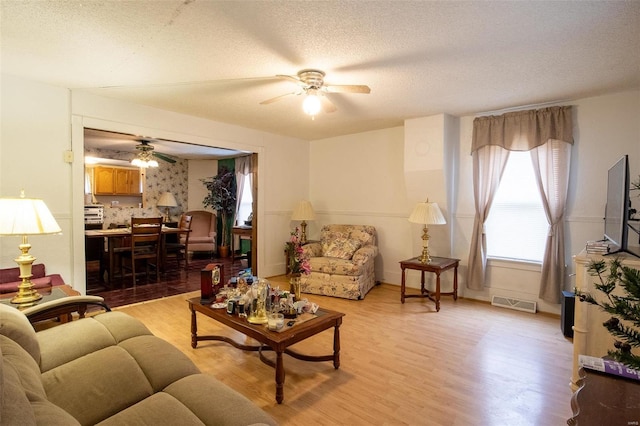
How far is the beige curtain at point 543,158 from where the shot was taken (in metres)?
3.43

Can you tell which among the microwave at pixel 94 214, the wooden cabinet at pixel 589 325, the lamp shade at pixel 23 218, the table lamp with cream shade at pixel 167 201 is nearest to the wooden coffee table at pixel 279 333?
the lamp shade at pixel 23 218

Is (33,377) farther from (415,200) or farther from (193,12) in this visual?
(415,200)

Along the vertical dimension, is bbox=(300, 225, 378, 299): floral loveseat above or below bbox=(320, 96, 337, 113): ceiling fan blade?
below

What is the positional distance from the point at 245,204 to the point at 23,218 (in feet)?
17.3

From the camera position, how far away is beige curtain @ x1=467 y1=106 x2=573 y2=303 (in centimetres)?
343

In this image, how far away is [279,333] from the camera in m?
2.03

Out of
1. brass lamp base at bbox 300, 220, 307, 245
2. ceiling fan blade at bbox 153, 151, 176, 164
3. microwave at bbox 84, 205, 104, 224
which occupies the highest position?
ceiling fan blade at bbox 153, 151, 176, 164

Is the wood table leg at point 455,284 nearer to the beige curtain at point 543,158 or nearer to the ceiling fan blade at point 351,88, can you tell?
the beige curtain at point 543,158

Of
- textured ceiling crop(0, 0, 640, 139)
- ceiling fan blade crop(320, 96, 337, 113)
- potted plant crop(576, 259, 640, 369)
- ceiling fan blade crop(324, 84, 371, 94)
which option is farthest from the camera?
ceiling fan blade crop(320, 96, 337, 113)

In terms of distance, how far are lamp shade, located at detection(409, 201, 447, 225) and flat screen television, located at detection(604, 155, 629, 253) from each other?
5.12 feet

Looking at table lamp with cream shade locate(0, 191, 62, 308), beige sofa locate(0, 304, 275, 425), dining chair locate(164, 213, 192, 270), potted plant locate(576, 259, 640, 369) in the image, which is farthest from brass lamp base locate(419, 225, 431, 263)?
dining chair locate(164, 213, 192, 270)

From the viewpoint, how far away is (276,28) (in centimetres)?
203

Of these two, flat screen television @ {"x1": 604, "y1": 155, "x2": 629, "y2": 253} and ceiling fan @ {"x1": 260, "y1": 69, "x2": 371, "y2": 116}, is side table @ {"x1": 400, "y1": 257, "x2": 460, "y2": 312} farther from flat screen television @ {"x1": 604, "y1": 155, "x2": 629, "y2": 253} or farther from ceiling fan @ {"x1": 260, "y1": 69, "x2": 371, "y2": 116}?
ceiling fan @ {"x1": 260, "y1": 69, "x2": 371, "y2": 116}

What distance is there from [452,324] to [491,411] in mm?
1381
